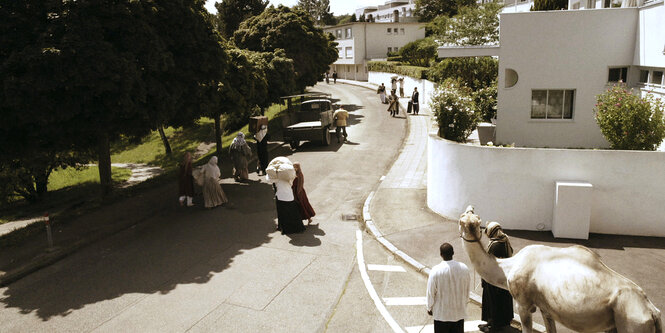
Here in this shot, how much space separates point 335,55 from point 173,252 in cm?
3075

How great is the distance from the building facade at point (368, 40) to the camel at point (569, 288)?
2392 inches

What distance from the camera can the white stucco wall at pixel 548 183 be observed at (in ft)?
36.5

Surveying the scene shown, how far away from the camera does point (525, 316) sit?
627 centimetres

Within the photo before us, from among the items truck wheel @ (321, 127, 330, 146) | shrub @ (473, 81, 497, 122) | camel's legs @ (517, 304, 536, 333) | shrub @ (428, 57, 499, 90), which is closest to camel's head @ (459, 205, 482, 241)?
camel's legs @ (517, 304, 536, 333)

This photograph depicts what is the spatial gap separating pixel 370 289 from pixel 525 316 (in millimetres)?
3757

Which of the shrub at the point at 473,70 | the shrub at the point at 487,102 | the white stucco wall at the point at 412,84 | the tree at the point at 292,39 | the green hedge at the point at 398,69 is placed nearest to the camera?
the shrub at the point at 487,102

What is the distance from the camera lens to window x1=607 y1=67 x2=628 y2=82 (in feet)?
53.3

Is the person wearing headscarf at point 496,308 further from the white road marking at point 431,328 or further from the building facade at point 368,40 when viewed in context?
the building facade at point 368,40

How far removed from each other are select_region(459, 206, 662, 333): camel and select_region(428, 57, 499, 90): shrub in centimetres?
2124

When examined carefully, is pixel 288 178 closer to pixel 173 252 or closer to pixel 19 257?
pixel 173 252

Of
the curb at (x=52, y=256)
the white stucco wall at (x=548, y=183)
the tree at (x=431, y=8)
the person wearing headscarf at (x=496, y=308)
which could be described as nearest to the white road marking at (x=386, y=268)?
the person wearing headscarf at (x=496, y=308)

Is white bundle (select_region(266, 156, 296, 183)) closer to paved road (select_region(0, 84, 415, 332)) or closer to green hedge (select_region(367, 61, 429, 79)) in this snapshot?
paved road (select_region(0, 84, 415, 332))

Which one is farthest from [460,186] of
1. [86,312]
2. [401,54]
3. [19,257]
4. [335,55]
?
[401,54]

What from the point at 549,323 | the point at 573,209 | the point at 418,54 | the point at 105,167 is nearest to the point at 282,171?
the point at 573,209
